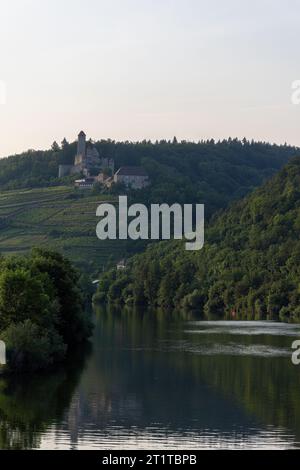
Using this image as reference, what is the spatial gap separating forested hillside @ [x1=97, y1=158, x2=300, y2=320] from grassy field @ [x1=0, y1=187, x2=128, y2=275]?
815 cm

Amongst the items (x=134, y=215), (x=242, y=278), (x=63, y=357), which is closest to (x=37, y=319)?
(x=63, y=357)

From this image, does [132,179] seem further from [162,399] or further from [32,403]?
[32,403]

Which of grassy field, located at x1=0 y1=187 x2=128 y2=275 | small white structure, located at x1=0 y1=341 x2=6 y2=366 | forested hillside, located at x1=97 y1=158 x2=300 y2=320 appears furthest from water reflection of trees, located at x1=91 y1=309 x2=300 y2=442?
grassy field, located at x1=0 y1=187 x2=128 y2=275

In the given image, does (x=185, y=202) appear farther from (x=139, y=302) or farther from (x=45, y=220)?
(x=139, y=302)

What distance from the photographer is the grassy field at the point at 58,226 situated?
482 ft

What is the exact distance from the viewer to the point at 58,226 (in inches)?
6275

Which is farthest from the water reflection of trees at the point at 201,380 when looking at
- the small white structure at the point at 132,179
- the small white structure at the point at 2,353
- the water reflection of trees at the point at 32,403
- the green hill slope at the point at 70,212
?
the small white structure at the point at 132,179

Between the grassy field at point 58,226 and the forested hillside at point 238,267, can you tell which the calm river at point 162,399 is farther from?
the grassy field at point 58,226

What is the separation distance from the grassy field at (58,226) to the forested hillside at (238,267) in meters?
8.15

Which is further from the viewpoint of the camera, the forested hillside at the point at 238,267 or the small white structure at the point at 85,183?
the small white structure at the point at 85,183

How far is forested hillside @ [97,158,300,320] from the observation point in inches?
4203

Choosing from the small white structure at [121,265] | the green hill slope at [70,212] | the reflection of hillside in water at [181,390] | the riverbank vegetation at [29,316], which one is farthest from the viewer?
the green hill slope at [70,212]

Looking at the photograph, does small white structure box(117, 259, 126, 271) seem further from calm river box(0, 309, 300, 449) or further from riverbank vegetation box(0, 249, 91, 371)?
riverbank vegetation box(0, 249, 91, 371)
